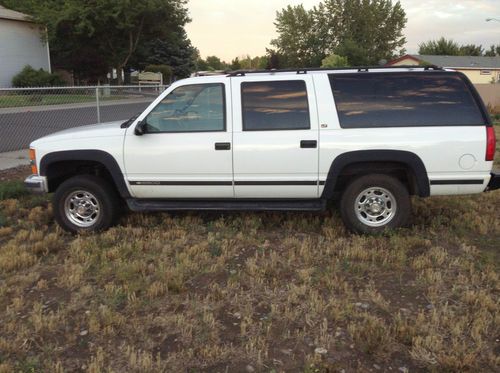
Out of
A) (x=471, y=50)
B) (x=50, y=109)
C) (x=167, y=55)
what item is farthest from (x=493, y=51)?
(x=50, y=109)

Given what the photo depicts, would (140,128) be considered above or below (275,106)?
below

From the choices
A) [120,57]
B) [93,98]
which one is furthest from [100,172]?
[120,57]

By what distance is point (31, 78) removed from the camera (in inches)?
1075

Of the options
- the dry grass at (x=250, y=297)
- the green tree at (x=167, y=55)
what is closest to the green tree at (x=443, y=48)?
the green tree at (x=167, y=55)

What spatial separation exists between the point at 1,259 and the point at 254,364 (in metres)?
2.91

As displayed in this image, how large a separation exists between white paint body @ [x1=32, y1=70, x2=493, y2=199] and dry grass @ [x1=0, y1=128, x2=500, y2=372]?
21.5 inches

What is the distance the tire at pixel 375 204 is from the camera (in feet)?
17.3

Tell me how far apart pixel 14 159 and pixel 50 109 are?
3362 millimetres

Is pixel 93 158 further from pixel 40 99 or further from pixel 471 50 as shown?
pixel 471 50

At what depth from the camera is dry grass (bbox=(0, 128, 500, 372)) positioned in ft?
10.8

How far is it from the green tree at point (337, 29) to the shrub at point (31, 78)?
53.2 metres

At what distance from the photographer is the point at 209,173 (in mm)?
5352

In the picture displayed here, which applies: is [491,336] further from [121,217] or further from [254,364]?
[121,217]

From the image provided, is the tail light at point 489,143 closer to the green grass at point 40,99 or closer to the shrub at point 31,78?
the green grass at point 40,99
